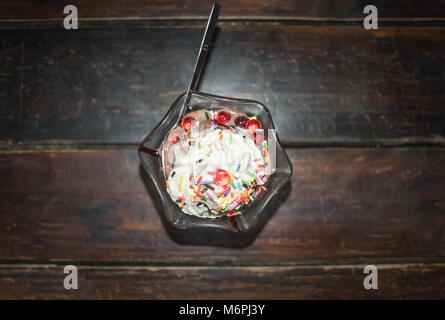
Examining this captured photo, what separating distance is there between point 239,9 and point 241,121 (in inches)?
14.0

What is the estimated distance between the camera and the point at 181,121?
2.64 ft

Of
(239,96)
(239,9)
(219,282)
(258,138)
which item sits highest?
(239,9)

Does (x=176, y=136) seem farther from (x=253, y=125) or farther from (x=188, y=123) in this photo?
(x=253, y=125)

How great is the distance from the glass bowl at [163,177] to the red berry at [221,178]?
0.12 meters

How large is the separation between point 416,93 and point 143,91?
0.71 m

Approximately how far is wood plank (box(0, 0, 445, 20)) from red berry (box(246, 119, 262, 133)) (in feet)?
1.13

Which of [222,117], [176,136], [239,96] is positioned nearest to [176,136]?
[176,136]

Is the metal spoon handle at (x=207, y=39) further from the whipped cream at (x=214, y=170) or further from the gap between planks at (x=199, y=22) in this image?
the whipped cream at (x=214, y=170)

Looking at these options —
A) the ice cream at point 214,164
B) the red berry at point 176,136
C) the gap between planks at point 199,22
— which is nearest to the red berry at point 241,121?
the ice cream at point 214,164

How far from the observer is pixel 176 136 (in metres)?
0.77

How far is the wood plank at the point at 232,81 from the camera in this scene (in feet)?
3.18

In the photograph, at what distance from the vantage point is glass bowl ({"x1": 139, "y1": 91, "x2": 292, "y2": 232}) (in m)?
0.79
